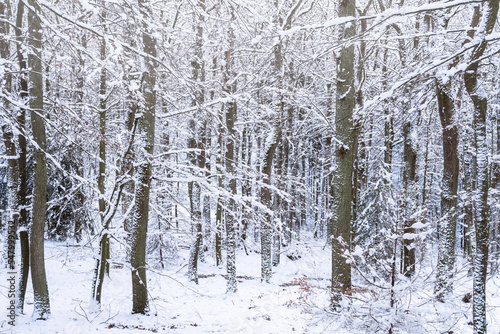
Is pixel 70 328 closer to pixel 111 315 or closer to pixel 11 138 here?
pixel 111 315

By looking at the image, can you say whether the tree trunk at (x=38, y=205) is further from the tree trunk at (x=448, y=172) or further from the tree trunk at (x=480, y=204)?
the tree trunk at (x=448, y=172)

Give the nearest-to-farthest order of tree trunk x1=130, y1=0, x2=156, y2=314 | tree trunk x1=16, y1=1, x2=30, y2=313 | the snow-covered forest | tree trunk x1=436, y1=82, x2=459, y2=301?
1. the snow-covered forest
2. tree trunk x1=16, y1=1, x2=30, y2=313
3. tree trunk x1=130, y1=0, x2=156, y2=314
4. tree trunk x1=436, y1=82, x2=459, y2=301

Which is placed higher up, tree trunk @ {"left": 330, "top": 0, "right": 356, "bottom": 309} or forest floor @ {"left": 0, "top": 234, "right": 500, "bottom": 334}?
tree trunk @ {"left": 330, "top": 0, "right": 356, "bottom": 309}

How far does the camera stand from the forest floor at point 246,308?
4602 mm

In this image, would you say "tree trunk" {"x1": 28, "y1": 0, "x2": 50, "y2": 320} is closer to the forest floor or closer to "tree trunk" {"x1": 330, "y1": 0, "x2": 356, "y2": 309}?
the forest floor

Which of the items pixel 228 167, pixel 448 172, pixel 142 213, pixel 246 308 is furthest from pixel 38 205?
pixel 448 172

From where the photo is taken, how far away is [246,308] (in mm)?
10062

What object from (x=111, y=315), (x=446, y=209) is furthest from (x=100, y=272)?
(x=446, y=209)

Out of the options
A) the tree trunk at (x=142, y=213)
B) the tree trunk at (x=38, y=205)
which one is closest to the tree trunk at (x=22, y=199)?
the tree trunk at (x=38, y=205)

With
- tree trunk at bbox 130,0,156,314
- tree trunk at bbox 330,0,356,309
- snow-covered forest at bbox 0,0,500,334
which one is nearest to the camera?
snow-covered forest at bbox 0,0,500,334

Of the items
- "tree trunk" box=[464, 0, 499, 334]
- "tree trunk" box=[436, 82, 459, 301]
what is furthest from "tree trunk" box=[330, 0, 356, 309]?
"tree trunk" box=[436, 82, 459, 301]

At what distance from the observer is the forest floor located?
4602 millimetres

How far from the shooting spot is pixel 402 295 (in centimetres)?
455

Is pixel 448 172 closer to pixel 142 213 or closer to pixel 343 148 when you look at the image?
pixel 343 148
